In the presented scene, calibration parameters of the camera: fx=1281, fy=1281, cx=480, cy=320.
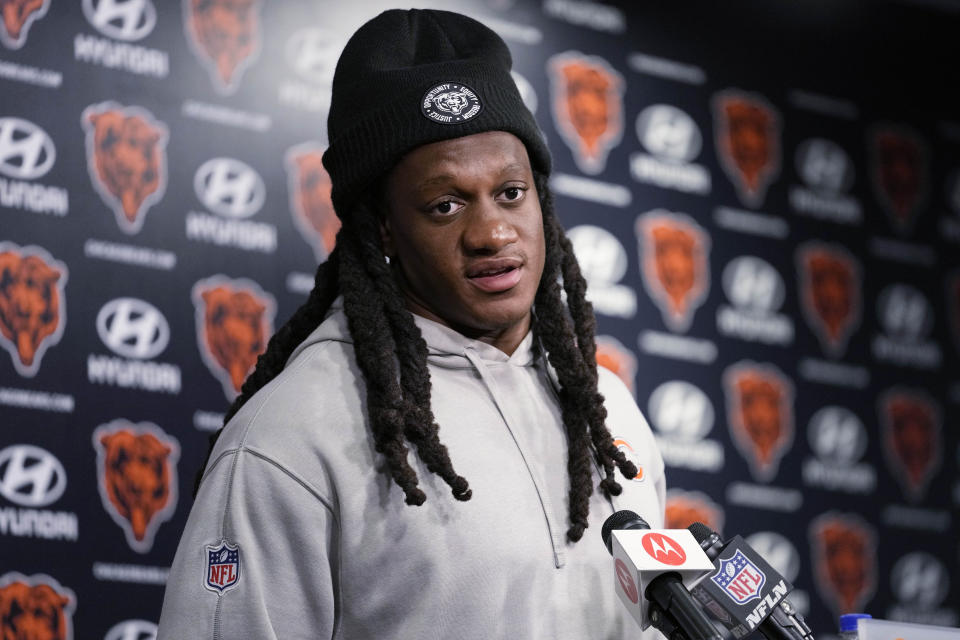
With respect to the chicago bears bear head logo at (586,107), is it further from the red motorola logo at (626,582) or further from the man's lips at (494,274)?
the red motorola logo at (626,582)

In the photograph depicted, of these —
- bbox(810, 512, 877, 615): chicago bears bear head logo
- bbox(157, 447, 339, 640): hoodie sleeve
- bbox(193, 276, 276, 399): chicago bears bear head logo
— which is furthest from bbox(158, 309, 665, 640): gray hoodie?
bbox(810, 512, 877, 615): chicago bears bear head logo

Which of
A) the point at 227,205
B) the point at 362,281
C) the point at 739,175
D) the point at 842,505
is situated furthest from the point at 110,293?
the point at 842,505

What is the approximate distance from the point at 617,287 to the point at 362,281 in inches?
67.4

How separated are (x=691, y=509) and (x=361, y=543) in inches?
76.4

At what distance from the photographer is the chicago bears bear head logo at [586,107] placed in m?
3.61

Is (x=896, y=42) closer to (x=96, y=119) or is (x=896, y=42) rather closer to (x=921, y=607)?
(x=921, y=607)

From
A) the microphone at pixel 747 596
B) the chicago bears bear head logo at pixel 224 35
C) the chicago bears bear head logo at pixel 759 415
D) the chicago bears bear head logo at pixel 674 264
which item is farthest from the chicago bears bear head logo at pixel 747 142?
the microphone at pixel 747 596

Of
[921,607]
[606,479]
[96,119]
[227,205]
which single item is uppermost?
[96,119]

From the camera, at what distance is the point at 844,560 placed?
12.2 ft

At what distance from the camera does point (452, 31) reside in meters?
2.07

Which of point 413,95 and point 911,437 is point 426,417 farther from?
point 911,437

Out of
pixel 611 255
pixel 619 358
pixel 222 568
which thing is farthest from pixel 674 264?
pixel 222 568

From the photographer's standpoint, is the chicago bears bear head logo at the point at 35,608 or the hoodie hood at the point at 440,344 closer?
the hoodie hood at the point at 440,344

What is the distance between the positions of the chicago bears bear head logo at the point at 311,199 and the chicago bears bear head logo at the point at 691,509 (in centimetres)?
117
